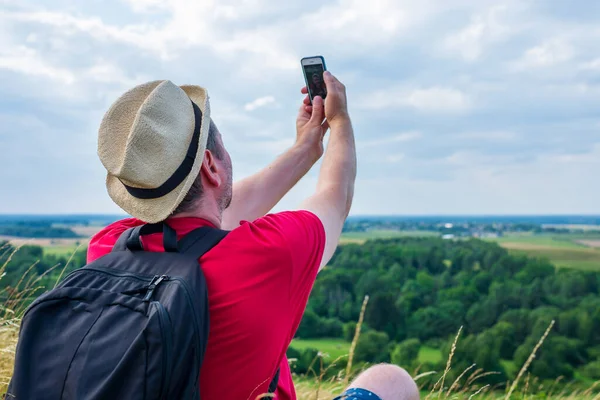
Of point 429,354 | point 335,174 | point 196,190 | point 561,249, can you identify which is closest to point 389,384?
point 335,174

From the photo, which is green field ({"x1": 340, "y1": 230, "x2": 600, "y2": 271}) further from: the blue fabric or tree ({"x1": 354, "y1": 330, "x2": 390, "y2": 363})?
the blue fabric

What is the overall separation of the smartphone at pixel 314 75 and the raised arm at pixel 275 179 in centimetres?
14

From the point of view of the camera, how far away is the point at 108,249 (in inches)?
70.5

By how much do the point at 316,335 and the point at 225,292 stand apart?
36159 mm

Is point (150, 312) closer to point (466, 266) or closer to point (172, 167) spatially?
point (172, 167)

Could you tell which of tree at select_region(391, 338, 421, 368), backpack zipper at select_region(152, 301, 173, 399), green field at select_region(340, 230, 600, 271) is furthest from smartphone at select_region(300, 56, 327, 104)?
green field at select_region(340, 230, 600, 271)

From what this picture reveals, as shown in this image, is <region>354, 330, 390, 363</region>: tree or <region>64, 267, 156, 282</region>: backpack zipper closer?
<region>64, 267, 156, 282</region>: backpack zipper

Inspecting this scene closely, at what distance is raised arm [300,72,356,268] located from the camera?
68.8 inches

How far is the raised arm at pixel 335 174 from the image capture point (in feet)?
5.73

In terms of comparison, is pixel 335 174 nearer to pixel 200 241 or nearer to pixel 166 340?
pixel 200 241

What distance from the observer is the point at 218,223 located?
1.72 meters

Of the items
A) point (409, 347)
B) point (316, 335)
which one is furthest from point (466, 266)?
point (316, 335)

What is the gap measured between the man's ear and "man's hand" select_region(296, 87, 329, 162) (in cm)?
75

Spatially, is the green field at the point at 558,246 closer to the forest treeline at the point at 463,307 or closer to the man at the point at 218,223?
the forest treeline at the point at 463,307
